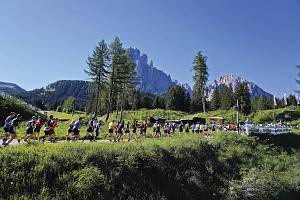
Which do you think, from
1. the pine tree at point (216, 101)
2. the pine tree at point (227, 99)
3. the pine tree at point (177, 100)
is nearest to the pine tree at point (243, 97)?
the pine tree at point (227, 99)

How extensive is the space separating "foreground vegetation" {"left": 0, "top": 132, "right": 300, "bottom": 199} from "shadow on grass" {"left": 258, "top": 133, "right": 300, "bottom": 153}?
4113 mm

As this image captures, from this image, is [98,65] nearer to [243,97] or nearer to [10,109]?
[10,109]

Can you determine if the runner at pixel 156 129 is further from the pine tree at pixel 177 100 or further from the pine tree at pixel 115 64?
the pine tree at pixel 177 100

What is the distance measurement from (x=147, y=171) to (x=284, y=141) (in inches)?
985

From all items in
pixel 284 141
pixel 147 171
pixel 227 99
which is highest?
pixel 227 99

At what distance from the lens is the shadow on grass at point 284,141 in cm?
3706

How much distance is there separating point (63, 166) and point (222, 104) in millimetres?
100079

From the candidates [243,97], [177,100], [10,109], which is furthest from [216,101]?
[10,109]

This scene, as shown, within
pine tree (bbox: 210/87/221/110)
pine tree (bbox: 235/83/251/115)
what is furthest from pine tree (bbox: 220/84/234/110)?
pine tree (bbox: 235/83/251/115)

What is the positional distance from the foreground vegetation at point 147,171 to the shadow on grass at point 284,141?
4.11 metres

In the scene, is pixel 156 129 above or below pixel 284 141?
above

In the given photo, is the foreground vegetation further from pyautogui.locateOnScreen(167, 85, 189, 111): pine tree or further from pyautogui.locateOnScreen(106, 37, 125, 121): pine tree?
pyautogui.locateOnScreen(167, 85, 189, 111): pine tree

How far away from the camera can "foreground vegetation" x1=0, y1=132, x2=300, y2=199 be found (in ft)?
45.6

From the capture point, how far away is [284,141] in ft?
128
